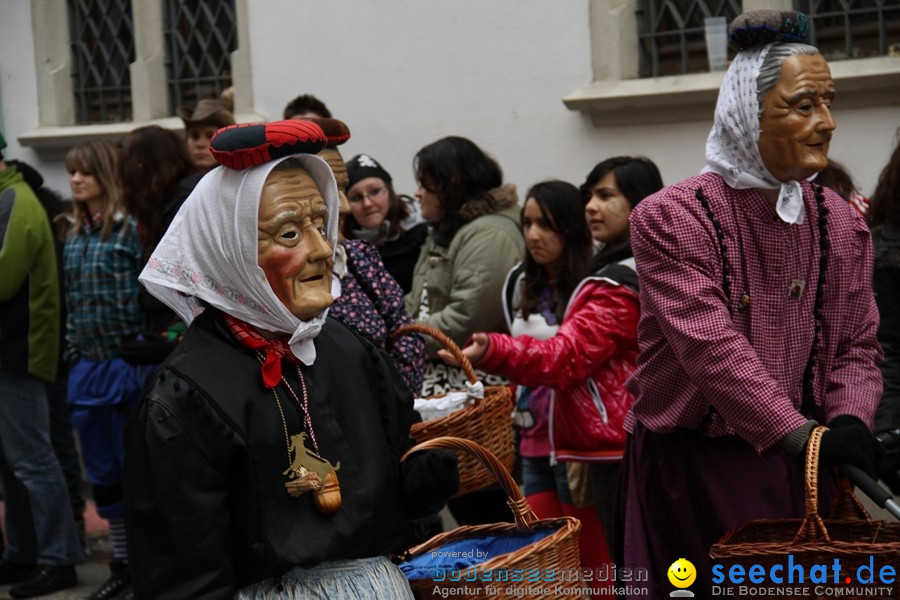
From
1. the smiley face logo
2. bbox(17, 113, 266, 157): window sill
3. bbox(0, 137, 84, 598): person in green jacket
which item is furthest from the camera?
bbox(17, 113, 266, 157): window sill

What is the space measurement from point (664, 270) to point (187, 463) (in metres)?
1.44

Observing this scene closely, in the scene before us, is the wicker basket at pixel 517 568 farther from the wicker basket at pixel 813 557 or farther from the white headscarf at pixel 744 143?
the white headscarf at pixel 744 143

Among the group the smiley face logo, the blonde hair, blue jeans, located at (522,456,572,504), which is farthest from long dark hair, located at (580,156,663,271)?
the blonde hair

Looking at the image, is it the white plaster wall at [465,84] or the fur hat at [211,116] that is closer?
the fur hat at [211,116]

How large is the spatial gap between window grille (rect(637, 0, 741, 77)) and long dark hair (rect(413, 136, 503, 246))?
150 cm

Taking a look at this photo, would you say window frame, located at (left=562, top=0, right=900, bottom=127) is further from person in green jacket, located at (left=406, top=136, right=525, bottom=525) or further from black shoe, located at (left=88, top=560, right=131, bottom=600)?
black shoe, located at (left=88, top=560, right=131, bottom=600)

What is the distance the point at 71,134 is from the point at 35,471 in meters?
3.90

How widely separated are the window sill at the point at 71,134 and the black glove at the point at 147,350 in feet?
11.8

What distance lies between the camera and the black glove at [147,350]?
6.19 m

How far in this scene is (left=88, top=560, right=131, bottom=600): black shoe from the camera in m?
6.71

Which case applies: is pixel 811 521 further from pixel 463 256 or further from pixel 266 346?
pixel 463 256

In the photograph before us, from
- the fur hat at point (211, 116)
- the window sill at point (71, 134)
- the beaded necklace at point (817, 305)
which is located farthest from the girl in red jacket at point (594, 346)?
the window sill at point (71, 134)

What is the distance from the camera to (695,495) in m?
3.72

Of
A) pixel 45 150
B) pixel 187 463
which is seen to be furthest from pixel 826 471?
pixel 45 150
